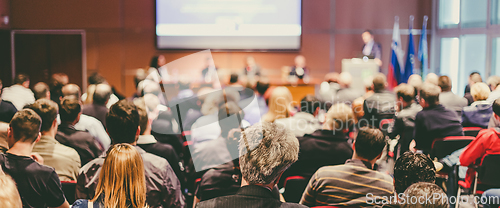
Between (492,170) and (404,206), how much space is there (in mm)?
2138

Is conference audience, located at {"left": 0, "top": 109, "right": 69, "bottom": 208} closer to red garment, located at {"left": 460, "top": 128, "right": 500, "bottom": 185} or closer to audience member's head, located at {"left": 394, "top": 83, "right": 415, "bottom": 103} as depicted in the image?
red garment, located at {"left": 460, "top": 128, "right": 500, "bottom": 185}

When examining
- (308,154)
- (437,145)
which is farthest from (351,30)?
(308,154)

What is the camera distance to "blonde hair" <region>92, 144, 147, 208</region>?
1.60 m

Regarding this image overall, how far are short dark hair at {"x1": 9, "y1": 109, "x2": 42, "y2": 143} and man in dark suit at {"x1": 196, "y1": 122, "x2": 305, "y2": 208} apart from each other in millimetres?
1305

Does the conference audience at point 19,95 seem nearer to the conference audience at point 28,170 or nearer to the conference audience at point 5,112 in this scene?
the conference audience at point 5,112

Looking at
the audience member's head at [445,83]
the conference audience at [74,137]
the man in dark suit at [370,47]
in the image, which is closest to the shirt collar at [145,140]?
the conference audience at [74,137]

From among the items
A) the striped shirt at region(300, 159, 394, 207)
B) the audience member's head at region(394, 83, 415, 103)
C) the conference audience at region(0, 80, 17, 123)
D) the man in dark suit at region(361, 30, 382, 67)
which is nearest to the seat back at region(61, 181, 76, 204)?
the striped shirt at region(300, 159, 394, 207)

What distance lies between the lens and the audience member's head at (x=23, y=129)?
2.19 m

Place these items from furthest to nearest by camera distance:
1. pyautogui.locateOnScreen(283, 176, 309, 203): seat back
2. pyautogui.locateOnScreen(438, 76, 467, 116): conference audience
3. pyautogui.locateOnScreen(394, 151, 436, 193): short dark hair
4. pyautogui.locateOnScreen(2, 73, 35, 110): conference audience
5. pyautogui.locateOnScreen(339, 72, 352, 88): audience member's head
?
pyautogui.locateOnScreen(339, 72, 352, 88): audience member's head → pyautogui.locateOnScreen(2, 73, 35, 110): conference audience → pyautogui.locateOnScreen(438, 76, 467, 116): conference audience → pyautogui.locateOnScreen(283, 176, 309, 203): seat back → pyautogui.locateOnScreen(394, 151, 436, 193): short dark hair

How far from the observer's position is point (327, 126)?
320cm

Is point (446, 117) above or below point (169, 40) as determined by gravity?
below

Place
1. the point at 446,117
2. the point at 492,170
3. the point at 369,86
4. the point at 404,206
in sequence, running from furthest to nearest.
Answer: the point at 369,86 → the point at 446,117 → the point at 492,170 → the point at 404,206

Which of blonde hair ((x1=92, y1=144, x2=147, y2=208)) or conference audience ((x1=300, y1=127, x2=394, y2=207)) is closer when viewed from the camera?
blonde hair ((x1=92, y1=144, x2=147, y2=208))

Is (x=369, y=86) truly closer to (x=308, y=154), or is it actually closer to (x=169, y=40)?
(x=308, y=154)
